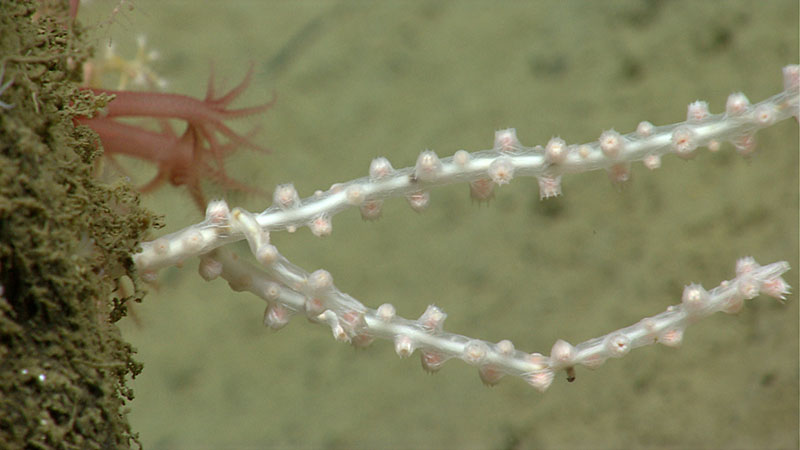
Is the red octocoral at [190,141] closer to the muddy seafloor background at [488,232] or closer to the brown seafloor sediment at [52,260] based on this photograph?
the brown seafloor sediment at [52,260]

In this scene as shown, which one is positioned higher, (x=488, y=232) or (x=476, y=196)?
(x=488, y=232)

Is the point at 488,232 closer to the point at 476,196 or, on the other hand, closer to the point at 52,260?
the point at 476,196

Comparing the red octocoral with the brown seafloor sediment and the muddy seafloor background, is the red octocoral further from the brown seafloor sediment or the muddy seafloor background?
the muddy seafloor background

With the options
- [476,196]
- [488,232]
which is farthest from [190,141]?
[488,232]

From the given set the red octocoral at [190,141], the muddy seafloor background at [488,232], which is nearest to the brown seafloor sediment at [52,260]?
the red octocoral at [190,141]

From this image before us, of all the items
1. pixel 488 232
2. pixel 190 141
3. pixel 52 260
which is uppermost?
pixel 488 232

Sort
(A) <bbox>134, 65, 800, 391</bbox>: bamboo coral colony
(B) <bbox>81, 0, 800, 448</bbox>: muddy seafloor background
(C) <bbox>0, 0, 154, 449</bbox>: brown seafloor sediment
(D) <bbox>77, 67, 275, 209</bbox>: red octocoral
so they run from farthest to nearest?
(B) <bbox>81, 0, 800, 448</bbox>: muddy seafloor background
(D) <bbox>77, 67, 275, 209</bbox>: red octocoral
(A) <bbox>134, 65, 800, 391</bbox>: bamboo coral colony
(C) <bbox>0, 0, 154, 449</bbox>: brown seafloor sediment

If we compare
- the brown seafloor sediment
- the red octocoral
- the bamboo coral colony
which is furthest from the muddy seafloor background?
the brown seafloor sediment
